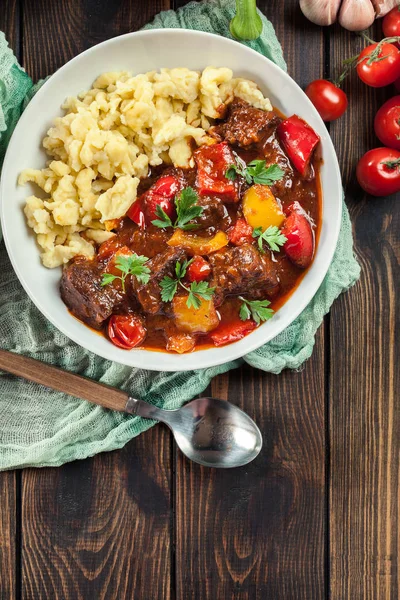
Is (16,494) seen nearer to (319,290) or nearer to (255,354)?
(255,354)

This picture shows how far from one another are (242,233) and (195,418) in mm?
1360

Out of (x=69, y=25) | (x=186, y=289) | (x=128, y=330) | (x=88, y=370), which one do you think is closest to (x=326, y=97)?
(x=186, y=289)

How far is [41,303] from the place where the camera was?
419 centimetres

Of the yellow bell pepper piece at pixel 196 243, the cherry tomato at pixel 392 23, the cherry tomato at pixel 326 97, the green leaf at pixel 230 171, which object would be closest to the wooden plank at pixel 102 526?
the yellow bell pepper piece at pixel 196 243

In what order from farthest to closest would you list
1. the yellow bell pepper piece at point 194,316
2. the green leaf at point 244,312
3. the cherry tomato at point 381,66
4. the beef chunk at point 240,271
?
1. the cherry tomato at point 381,66
2. the green leaf at point 244,312
3. the yellow bell pepper piece at point 194,316
4. the beef chunk at point 240,271

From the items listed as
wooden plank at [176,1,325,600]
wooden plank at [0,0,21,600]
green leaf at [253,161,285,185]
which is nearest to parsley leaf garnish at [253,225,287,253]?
green leaf at [253,161,285,185]

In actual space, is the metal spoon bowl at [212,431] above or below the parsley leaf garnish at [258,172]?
below

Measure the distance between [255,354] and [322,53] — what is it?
7.22ft

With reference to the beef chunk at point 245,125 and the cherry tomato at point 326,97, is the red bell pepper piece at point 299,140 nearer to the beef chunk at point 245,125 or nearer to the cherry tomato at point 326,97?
the beef chunk at point 245,125

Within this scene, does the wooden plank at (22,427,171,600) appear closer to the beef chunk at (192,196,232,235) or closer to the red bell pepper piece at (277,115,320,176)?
the beef chunk at (192,196,232,235)

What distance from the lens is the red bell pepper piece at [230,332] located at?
430 cm

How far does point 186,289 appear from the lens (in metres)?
4.11

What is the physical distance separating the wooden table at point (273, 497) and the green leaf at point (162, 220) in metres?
1.27

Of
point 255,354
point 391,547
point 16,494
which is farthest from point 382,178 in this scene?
point 16,494
